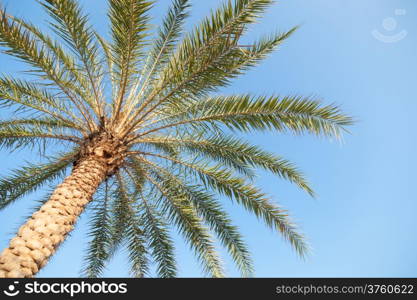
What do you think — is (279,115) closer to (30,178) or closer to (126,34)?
(126,34)

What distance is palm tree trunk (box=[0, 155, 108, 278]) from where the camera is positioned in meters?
3.96

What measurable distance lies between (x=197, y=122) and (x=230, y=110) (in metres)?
0.79

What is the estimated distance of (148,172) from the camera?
7863mm

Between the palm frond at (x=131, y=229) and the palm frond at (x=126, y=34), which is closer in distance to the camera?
the palm frond at (x=126, y=34)

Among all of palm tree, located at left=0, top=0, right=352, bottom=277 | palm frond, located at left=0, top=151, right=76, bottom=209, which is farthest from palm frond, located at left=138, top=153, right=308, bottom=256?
palm frond, located at left=0, top=151, right=76, bottom=209

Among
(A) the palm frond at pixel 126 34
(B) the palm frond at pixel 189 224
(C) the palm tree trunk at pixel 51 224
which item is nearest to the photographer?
(C) the palm tree trunk at pixel 51 224

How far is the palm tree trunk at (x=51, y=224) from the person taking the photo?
13.0 ft

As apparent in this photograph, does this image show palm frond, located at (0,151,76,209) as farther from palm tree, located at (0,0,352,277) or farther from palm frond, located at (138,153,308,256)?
palm frond, located at (138,153,308,256)

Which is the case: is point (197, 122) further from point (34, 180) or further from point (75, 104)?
point (34, 180)

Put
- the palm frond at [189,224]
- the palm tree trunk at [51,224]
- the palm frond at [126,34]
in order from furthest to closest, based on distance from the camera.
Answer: the palm frond at [189,224], the palm frond at [126,34], the palm tree trunk at [51,224]

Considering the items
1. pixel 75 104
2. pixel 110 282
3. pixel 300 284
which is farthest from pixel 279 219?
pixel 75 104

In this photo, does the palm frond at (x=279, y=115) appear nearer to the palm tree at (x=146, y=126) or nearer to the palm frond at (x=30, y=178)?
the palm tree at (x=146, y=126)

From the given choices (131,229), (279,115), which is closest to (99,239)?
(131,229)

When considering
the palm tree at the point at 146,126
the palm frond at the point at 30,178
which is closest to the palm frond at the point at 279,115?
the palm tree at the point at 146,126
